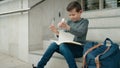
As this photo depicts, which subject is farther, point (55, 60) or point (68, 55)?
point (55, 60)

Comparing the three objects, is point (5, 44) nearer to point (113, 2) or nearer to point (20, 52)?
point (20, 52)

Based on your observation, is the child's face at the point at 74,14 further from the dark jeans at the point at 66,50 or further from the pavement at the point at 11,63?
the pavement at the point at 11,63

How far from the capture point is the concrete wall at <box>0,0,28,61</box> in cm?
379

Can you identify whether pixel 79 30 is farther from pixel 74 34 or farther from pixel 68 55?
pixel 68 55

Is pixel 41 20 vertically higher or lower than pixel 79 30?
higher

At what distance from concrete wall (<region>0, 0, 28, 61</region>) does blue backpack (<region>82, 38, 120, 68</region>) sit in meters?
1.74

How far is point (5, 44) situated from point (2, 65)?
1065mm

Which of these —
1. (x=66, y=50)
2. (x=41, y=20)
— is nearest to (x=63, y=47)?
(x=66, y=50)

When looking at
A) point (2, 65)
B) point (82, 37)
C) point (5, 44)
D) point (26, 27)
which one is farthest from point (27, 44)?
point (82, 37)

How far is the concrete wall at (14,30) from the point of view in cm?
Result: 379

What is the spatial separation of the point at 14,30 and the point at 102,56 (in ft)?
7.84

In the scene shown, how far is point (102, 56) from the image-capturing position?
2.09 metres

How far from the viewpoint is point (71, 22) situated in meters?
2.74

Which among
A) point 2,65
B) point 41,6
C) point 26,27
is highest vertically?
point 41,6
